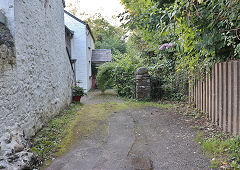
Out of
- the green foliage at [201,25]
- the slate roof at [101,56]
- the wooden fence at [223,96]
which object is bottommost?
the wooden fence at [223,96]

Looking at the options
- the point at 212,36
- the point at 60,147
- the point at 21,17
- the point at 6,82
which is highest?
the point at 21,17

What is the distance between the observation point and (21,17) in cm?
366

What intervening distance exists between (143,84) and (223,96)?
5.09m

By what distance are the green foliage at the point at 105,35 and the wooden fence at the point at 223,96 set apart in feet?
71.3

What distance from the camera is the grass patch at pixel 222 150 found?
2.65 metres

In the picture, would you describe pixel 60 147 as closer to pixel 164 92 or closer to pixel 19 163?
pixel 19 163

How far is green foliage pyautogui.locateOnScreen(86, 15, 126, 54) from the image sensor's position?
26969 millimetres

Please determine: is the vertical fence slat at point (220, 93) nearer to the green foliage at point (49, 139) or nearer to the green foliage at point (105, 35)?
the green foliage at point (49, 139)

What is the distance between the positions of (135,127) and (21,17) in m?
3.62

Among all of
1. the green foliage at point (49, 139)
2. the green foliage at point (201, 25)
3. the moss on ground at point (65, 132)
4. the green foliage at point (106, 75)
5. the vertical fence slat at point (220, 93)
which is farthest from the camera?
the green foliage at point (106, 75)

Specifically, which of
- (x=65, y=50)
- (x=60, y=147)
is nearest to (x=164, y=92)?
(x=65, y=50)

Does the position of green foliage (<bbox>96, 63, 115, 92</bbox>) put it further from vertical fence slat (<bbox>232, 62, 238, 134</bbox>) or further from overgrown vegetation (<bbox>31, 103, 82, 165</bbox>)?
vertical fence slat (<bbox>232, 62, 238, 134</bbox>)

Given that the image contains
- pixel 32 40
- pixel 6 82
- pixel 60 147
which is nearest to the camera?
pixel 6 82

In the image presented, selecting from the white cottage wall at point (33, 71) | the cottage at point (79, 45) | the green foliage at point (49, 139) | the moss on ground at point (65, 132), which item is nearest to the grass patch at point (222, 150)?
the moss on ground at point (65, 132)
